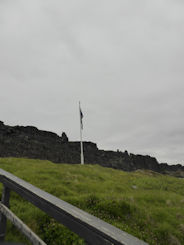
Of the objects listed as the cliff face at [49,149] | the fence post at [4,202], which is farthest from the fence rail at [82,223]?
the cliff face at [49,149]

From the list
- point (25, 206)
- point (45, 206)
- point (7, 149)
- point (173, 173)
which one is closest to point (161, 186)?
point (25, 206)

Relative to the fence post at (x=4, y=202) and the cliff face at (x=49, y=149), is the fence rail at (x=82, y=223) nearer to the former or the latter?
the fence post at (x=4, y=202)

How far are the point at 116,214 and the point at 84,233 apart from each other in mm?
5058

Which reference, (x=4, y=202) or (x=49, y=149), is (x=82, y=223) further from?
(x=49, y=149)

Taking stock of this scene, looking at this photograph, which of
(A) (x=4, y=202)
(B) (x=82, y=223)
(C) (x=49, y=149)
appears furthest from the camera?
(C) (x=49, y=149)

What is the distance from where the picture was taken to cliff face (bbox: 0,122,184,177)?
994 inches

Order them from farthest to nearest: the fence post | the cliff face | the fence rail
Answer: the cliff face < the fence post < the fence rail

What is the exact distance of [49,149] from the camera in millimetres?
29562

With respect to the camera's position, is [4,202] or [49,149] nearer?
[4,202]

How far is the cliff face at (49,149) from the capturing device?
25250 mm

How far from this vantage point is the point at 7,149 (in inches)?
974

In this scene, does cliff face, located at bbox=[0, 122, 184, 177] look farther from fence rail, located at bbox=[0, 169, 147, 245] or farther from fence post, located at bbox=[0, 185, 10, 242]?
fence rail, located at bbox=[0, 169, 147, 245]

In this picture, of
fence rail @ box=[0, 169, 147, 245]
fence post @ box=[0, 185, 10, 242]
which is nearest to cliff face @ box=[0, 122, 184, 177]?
fence post @ box=[0, 185, 10, 242]

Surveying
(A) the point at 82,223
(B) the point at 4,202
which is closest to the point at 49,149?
(B) the point at 4,202
